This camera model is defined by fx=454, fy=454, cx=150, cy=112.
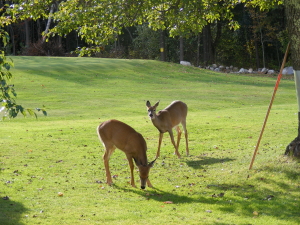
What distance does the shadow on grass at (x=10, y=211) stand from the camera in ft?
21.8

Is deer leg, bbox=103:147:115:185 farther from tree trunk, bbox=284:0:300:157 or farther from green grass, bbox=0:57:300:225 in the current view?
tree trunk, bbox=284:0:300:157

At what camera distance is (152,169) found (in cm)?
1034

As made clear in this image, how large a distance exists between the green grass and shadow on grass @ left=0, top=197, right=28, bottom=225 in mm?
16

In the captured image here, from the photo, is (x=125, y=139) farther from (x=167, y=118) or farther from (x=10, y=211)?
(x=167, y=118)

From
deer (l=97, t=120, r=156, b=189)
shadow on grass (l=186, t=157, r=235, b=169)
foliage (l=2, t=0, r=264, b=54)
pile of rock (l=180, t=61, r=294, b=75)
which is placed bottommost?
shadow on grass (l=186, t=157, r=235, b=169)

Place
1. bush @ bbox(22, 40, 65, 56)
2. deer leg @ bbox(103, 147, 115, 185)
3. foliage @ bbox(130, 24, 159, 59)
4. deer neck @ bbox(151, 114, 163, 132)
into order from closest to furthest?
deer leg @ bbox(103, 147, 115, 185) → deer neck @ bbox(151, 114, 163, 132) → bush @ bbox(22, 40, 65, 56) → foliage @ bbox(130, 24, 159, 59)

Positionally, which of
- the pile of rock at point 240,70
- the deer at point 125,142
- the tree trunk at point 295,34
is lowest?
the deer at point 125,142

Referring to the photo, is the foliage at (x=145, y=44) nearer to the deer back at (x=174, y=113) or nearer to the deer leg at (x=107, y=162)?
the deer back at (x=174, y=113)

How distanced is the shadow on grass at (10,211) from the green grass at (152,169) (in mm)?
16

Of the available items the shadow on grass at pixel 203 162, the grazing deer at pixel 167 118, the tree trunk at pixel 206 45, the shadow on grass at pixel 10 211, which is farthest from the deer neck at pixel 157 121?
the tree trunk at pixel 206 45

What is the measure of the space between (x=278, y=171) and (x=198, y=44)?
127 feet

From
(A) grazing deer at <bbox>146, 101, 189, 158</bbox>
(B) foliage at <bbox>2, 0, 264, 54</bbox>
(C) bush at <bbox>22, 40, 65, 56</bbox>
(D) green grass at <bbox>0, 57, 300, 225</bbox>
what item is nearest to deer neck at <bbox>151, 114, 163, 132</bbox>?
(A) grazing deer at <bbox>146, 101, 189, 158</bbox>

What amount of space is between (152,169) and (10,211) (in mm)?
3891

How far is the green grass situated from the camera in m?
7.05
